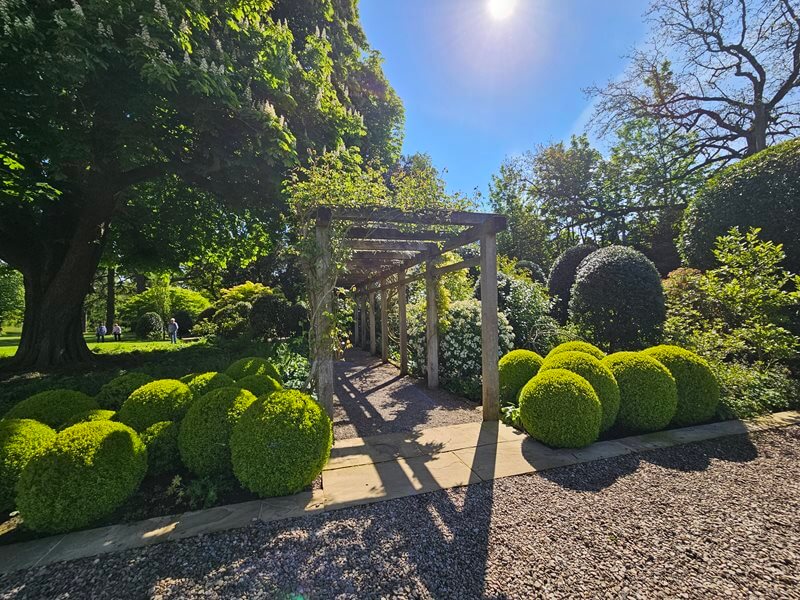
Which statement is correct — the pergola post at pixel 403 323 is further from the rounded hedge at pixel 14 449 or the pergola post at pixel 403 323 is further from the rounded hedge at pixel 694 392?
the rounded hedge at pixel 14 449

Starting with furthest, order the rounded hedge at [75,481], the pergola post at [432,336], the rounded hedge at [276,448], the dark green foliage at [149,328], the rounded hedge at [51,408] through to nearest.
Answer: the dark green foliage at [149,328] < the pergola post at [432,336] < the rounded hedge at [51,408] < the rounded hedge at [276,448] < the rounded hedge at [75,481]

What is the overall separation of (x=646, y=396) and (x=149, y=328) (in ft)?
78.5

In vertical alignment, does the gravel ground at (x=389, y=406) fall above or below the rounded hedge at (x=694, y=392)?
below

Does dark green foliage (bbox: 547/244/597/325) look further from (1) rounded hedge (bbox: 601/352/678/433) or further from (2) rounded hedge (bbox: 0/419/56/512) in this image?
(2) rounded hedge (bbox: 0/419/56/512)

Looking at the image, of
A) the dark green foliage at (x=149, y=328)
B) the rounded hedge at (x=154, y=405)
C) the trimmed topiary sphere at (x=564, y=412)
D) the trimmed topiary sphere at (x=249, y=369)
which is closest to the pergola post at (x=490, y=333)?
the trimmed topiary sphere at (x=564, y=412)

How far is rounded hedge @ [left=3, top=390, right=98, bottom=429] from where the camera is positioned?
3.08m

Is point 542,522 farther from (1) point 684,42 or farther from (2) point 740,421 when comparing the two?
(1) point 684,42

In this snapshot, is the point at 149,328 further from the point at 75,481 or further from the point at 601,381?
the point at 601,381

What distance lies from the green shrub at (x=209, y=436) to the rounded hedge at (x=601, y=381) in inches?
135

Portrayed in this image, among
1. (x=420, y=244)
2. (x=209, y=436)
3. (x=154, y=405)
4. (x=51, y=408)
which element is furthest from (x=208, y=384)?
(x=420, y=244)

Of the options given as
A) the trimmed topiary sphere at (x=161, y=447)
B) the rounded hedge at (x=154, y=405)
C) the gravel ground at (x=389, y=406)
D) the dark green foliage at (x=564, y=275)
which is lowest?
the gravel ground at (x=389, y=406)

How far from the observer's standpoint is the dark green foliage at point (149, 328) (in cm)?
1998

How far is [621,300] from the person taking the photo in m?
6.30

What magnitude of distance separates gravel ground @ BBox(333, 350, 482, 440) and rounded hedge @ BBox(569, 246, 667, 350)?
3312mm
